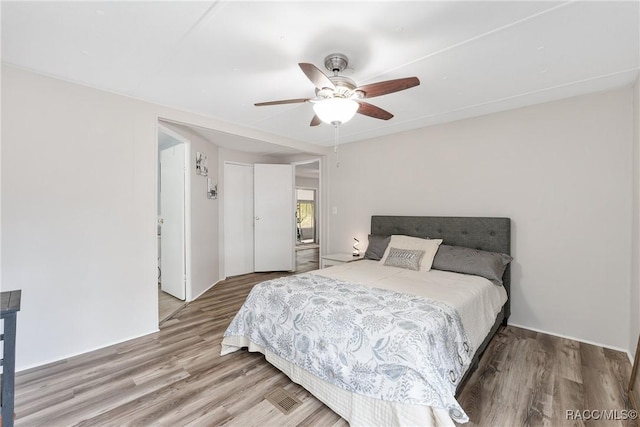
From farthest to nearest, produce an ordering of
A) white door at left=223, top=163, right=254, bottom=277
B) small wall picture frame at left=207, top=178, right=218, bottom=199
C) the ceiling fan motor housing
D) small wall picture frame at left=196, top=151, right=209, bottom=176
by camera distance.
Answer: white door at left=223, top=163, right=254, bottom=277, small wall picture frame at left=207, top=178, right=218, bottom=199, small wall picture frame at left=196, top=151, right=209, bottom=176, the ceiling fan motor housing

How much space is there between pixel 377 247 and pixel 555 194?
1.88m

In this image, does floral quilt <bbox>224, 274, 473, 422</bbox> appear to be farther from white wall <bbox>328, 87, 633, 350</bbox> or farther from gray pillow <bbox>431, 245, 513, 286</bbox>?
white wall <bbox>328, 87, 633, 350</bbox>

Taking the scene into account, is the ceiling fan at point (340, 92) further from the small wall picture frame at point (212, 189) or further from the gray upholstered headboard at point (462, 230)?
the small wall picture frame at point (212, 189)

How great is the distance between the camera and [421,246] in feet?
10.2

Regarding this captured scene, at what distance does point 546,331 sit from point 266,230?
424cm

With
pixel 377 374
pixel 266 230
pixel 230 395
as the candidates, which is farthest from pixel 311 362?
pixel 266 230

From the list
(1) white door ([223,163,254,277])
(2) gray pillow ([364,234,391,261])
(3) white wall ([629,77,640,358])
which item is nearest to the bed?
(2) gray pillow ([364,234,391,261])

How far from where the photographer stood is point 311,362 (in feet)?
5.87

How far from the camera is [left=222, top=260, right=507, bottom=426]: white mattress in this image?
1390mm

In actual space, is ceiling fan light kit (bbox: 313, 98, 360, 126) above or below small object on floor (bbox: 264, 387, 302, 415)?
above

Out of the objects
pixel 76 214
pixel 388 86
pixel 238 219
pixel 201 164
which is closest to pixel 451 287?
pixel 388 86

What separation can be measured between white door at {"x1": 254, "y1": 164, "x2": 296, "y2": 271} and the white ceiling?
2.64m

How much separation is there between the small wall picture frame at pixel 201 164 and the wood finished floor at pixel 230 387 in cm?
220

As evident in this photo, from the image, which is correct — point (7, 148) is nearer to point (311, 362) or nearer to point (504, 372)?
point (311, 362)
